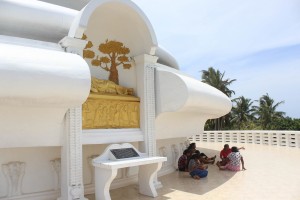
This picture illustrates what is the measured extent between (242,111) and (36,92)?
32967 millimetres

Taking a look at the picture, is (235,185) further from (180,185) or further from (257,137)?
(257,137)

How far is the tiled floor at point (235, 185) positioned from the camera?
711 cm

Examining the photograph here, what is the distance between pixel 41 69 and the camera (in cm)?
549

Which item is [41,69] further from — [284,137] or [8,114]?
[284,137]

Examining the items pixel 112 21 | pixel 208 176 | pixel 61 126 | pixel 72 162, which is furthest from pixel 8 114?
pixel 208 176

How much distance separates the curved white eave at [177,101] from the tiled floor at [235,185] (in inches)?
66.3

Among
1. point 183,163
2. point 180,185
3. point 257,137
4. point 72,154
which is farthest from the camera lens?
point 257,137

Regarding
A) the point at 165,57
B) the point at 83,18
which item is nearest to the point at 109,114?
the point at 83,18

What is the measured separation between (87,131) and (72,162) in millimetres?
887

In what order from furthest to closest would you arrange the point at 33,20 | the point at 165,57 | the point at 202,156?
the point at 165,57 < the point at 202,156 < the point at 33,20

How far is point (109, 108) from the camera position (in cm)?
764

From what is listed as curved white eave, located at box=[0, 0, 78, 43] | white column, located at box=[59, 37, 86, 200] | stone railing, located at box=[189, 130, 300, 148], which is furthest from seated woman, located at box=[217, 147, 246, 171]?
stone railing, located at box=[189, 130, 300, 148]

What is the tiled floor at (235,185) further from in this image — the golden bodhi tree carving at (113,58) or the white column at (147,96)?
the golden bodhi tree carving at (113,58)

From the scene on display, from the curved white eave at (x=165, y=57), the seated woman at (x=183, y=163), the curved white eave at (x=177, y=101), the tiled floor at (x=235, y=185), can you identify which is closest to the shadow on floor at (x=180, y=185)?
the tiled floor at (x=235, y=185)
